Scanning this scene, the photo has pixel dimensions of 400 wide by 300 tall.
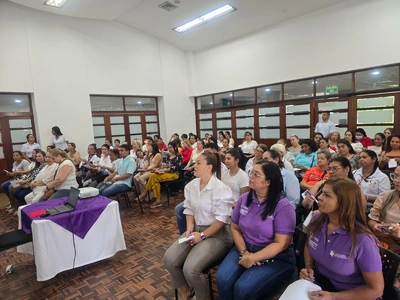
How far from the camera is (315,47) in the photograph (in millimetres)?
6402

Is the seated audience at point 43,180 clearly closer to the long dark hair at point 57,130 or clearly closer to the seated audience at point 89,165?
the seated audience at point 89,165

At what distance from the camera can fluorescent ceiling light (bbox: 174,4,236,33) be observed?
653 cm

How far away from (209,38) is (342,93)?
4.46 meters

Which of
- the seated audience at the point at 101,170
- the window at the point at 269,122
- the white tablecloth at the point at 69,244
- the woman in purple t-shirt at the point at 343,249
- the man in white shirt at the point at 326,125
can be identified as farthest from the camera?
the window at the point at 269,122

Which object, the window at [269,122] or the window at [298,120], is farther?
the window at [269,122]

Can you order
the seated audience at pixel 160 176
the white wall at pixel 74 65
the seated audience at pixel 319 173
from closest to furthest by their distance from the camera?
the seated audience at pixel 319 173, the seated audience at pixel 160 176, the white wall at pixel 74 65

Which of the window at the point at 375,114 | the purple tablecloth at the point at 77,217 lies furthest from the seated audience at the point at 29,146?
the window at the point at 375,114

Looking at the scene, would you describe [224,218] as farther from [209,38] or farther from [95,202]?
[209,38]

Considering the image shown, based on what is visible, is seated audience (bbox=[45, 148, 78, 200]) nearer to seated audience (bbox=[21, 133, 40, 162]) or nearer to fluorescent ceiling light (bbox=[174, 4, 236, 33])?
seated audience (bbox=[21, 133, 40, 162])

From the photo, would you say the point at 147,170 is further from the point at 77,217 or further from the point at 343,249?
the point at 343,249

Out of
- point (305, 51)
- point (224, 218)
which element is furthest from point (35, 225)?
point (305, 51)

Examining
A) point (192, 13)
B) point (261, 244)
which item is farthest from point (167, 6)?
point (261, 244)

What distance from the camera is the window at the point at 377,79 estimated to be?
5520 mm

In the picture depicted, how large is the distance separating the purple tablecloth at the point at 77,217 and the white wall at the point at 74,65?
4.96 m
